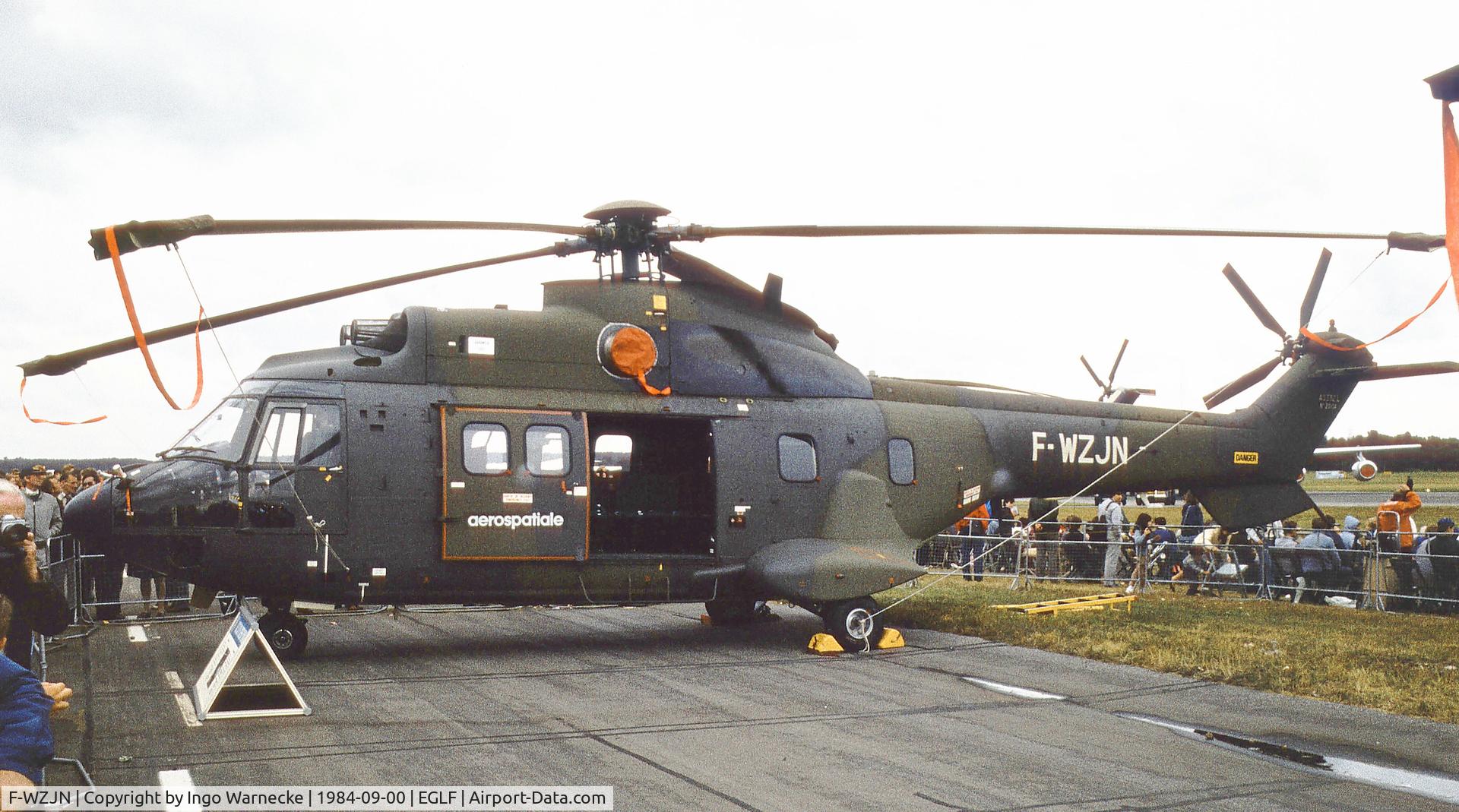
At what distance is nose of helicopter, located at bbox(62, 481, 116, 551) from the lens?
36.9ft

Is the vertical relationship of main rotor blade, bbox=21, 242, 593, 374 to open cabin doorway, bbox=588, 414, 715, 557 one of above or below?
above

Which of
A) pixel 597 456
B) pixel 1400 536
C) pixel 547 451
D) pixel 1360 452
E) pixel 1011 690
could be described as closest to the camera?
pixel 1011 690

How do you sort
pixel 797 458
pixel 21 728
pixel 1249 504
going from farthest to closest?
pixel 1249 504
pixel 797 458
pixel 21 728

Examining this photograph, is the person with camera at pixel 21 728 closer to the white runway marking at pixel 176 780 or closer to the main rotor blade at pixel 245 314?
the white runway marking at pixel 176 780

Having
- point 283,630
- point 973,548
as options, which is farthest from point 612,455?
point 973,548

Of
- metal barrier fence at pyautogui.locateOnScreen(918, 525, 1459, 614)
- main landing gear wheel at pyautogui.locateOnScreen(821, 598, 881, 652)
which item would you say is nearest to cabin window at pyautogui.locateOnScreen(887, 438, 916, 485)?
metal barrier fence at pyautogui.locateOnScreen(918, 525, 1459, 614)

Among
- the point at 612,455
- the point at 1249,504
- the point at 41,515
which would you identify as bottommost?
the point at 1249,504

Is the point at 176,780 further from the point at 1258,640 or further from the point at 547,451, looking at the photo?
the point at 1258,640

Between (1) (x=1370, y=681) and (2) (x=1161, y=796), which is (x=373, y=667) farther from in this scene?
(1) (x=1370, y=681)

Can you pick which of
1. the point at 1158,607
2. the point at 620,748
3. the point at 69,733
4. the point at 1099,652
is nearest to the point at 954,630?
the point at 1099,652

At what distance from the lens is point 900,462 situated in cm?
1466

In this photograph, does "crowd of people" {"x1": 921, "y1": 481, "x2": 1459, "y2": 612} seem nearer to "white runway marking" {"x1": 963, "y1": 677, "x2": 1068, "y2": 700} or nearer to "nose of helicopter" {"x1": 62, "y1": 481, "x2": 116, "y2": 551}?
"white runway marking" {"x1": 963, "y1": 677, "x2": 1068, "y2": 700}

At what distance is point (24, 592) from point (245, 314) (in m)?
4.92

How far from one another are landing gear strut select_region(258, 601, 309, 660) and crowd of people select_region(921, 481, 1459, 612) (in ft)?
29.4
